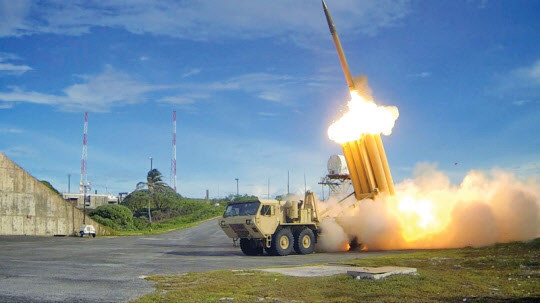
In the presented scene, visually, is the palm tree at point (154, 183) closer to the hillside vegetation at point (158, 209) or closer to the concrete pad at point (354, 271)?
the hillside vegetation at point (158, 209)

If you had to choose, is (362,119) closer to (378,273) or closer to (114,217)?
(378,273)

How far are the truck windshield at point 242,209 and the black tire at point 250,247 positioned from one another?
170cm

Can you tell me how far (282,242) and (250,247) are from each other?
2111 mm

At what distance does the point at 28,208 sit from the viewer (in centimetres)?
4712

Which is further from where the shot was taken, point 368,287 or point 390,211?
point 390,211

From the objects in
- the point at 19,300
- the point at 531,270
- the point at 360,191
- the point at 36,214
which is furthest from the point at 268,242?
the point at 36,214

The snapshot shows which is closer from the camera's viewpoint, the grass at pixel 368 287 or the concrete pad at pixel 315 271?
the grass at pixel 368 287

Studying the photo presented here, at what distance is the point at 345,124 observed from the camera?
28531 mm

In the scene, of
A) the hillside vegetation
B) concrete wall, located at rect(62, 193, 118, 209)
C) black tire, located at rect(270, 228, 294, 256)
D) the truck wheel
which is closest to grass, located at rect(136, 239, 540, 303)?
black tire, located at rect(270, 228, 294, 256)

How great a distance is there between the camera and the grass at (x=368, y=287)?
1065 cm

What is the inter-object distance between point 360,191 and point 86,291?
Answer: 19.3 meters

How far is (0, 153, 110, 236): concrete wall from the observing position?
150 ft

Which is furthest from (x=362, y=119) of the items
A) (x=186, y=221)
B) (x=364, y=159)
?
(x=186, y=221)

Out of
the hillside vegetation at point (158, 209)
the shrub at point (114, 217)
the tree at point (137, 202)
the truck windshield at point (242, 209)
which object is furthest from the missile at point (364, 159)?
the tree at point (137, 202)
